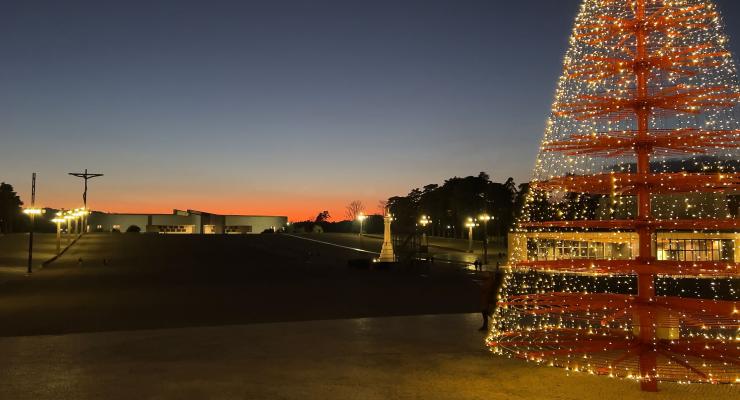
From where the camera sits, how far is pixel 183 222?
129000 millimetres

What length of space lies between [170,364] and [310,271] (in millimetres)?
26057

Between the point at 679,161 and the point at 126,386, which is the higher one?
the point at 679,161

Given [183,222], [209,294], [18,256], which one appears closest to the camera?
[209,294]

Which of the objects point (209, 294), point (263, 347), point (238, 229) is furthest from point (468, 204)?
point (263, 347)

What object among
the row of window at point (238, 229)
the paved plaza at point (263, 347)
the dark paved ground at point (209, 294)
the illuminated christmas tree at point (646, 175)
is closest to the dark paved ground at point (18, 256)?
the dark paved ground at point (209, 294)

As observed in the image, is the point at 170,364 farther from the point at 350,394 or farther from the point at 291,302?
the point at 291,302

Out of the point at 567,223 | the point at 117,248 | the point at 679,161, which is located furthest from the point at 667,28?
the point at 117,248

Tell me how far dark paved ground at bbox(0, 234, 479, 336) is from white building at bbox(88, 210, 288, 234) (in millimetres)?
85931

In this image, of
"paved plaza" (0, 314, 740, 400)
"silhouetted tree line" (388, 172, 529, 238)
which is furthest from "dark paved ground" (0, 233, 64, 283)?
"silhouetted tree line" (388, 172, 529, 238)

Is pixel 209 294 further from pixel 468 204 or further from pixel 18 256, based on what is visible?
pixel 468 204

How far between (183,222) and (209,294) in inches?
4393

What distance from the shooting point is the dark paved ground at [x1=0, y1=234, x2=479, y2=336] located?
15.9 meters

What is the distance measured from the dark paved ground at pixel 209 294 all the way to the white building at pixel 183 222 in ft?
282

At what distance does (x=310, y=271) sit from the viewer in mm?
35906
